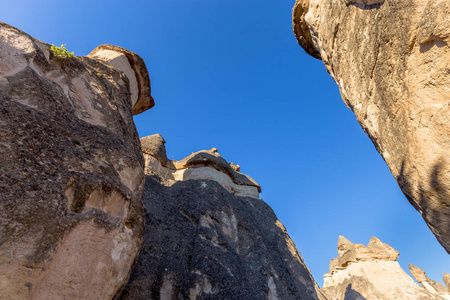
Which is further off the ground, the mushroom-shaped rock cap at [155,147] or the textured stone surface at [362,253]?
the mushroom-shaped rock cap at [155,147]

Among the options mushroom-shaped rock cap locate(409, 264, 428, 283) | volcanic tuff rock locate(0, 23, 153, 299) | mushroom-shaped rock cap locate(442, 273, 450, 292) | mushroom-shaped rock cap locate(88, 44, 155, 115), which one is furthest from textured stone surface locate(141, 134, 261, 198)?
mushroom-shaped rock cap locate(442, 273, 450, 292)

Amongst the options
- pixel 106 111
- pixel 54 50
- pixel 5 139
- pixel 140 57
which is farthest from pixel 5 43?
pixel 140 57

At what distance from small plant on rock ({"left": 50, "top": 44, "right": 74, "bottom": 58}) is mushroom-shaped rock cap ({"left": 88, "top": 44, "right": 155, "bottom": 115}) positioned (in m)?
5.02

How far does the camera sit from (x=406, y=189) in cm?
408

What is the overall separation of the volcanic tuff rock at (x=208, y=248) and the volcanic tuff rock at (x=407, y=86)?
5.98 meters

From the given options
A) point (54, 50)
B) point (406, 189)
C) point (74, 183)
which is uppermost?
point (54, 50)

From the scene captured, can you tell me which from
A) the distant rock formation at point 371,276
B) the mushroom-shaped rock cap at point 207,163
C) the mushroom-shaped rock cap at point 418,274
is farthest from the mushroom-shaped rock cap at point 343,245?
the mushroom-shaped rock cap at point 207,163

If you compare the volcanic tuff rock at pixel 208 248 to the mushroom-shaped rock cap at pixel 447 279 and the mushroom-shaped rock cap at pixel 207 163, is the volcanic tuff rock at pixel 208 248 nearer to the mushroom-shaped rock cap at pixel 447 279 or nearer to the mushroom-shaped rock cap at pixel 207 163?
the mushroom-shaped rock cap at pixel 207 163

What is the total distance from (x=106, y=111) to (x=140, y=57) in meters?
7.79

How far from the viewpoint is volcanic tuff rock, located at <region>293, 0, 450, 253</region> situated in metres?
2.94

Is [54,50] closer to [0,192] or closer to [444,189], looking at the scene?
[0,192]

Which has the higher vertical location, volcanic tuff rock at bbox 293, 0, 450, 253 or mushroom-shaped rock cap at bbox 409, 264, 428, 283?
mushroom-shaped rock cap at bbox 409, 264, 428, 283

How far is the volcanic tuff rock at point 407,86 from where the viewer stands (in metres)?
2.94

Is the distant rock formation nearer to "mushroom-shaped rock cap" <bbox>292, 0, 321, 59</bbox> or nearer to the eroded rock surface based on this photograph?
the eroded rock surface
